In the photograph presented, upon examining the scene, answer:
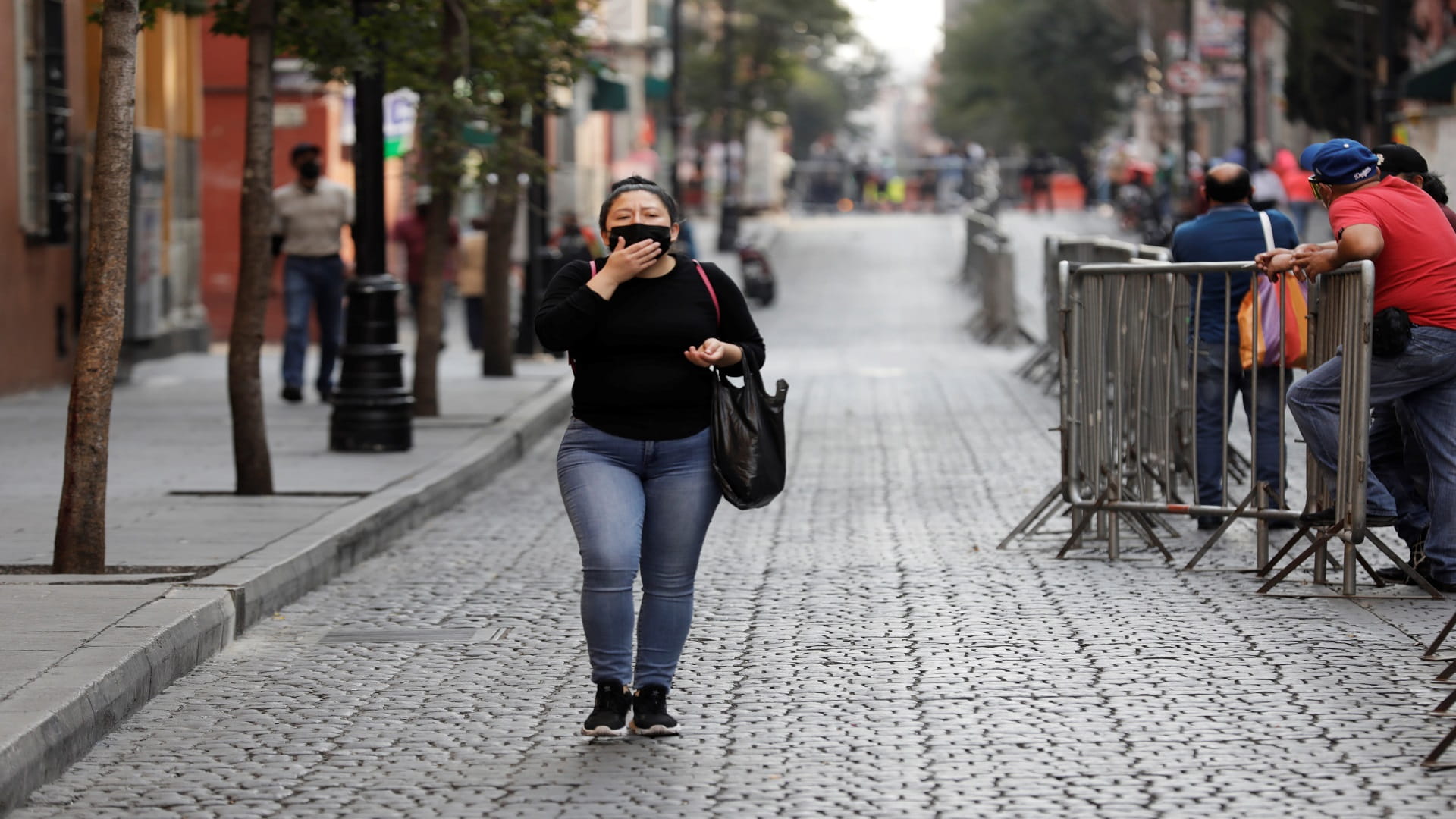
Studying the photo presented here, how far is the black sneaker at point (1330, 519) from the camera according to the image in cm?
880

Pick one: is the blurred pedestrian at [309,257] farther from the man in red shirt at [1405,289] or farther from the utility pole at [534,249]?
the man in red shirt at [1405,289]

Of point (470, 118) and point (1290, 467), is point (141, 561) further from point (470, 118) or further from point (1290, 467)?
point (470, 118)

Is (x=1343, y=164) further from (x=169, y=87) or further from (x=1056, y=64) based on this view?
(x=1056, y=64)

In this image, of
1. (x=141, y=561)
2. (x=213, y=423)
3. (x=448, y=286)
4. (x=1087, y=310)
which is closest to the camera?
(x=141, y=561)

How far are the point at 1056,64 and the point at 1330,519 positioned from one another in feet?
205

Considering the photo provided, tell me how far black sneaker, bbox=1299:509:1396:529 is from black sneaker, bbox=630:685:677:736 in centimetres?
345

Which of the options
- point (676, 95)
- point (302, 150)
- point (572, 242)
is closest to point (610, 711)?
point (302, 150)

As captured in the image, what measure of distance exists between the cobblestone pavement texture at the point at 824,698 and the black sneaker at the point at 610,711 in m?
0.05

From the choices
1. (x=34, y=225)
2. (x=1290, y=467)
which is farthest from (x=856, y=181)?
(x=1290, y=467)

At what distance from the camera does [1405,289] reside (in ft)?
28.3

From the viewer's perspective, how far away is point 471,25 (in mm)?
16281

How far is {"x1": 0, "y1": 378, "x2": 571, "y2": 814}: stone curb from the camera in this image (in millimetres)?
5941

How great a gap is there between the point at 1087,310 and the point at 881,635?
2.81 m

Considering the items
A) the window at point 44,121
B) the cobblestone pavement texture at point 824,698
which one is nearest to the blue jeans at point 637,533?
the cobblestone pavement texture at point 824,698
